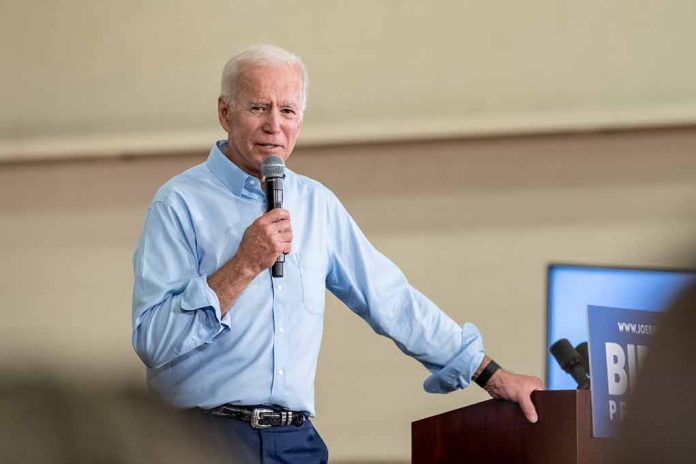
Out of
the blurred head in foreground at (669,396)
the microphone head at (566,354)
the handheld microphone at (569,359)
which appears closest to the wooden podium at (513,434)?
the handheld microphone at (569,359)

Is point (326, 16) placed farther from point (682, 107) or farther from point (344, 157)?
point (682, 107)

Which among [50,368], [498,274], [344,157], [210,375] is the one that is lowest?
[50,368]

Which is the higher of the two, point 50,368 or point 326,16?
point 326,16

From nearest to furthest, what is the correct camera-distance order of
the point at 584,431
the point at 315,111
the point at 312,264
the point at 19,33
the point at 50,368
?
the point at 50,368 → the point at 584,431 → the point at 312,264 → the point at 315,111 → the point at 19,33

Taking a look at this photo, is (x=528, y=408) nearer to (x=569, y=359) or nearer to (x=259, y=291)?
(x=259, y=291)

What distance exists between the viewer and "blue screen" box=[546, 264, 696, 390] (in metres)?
3.95

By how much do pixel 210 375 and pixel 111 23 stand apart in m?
2.85

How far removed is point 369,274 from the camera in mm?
2369

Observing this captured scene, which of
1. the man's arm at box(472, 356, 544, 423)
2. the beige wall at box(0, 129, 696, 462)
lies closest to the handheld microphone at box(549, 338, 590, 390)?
the beige wall at box(0, 129, 696, 462)

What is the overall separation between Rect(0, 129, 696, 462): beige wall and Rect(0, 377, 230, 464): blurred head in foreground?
3.69 metres

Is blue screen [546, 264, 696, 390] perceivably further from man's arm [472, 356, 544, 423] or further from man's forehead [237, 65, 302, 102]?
man's forehead [237, 65, 302, 102]

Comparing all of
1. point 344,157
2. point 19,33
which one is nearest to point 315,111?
point 344,157

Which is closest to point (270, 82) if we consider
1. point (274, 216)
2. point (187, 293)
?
point (274, 216)

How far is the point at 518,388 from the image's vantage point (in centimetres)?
218
